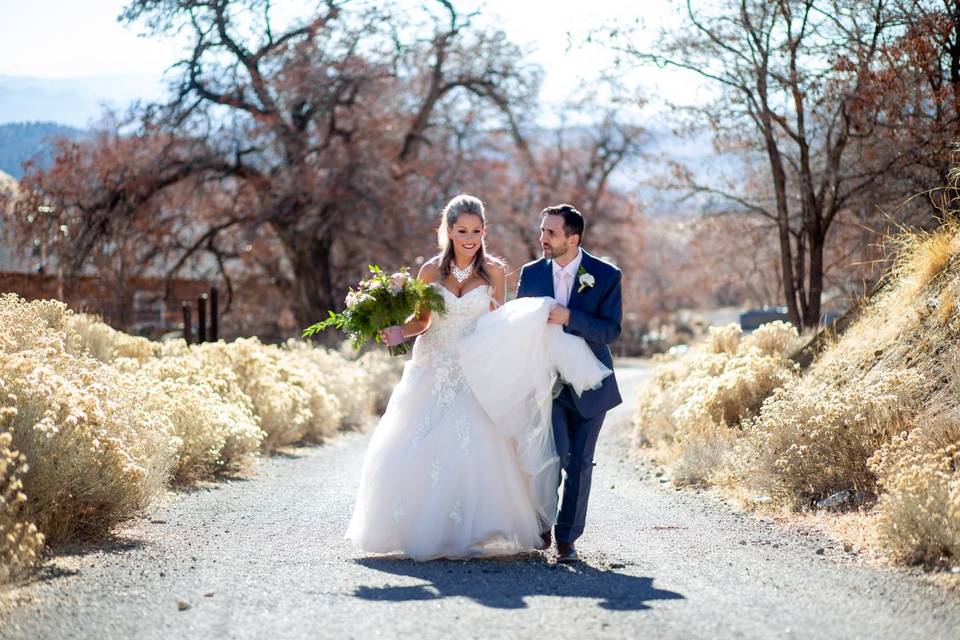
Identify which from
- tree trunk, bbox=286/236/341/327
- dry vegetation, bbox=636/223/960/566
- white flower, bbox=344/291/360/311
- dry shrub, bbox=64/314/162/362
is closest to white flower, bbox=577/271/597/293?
white flower, bbox=344/291/360/311

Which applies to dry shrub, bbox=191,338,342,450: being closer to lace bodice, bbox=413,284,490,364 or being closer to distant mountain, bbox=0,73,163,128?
lace bodice, bbox=413,284,490,364

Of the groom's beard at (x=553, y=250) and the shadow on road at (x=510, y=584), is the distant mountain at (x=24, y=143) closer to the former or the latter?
the groom's beard at (x=553, y=250)

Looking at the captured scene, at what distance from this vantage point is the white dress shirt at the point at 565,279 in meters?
7.84

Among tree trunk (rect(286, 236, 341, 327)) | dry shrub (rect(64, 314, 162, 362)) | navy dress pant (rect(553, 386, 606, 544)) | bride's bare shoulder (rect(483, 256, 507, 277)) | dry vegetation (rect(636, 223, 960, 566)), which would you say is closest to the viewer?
dry vegetation (rect(636, 223, 960, 566))

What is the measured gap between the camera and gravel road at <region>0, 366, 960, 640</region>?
559cm

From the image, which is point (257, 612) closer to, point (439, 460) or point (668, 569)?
point (439, 460)

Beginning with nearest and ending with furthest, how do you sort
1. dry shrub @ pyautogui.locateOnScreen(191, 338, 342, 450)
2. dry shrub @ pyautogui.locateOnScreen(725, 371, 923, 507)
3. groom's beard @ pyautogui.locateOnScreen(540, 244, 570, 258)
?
groom's beard @ pyautogui.locateOnScreen(540, 244, 570, 258)
dry shrub @ pyautogui.locateOnScreen(725, 371, 923, 507)
dry shrub @ pyautogui.locateOnScreen(191, 338, 342, 450)

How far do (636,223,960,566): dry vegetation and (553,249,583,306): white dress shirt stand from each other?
7.95ft

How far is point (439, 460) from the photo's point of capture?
7582mm

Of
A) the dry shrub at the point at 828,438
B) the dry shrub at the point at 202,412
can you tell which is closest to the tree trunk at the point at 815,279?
the dry shrub at the point at 828,438

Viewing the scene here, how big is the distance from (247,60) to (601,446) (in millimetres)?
17763

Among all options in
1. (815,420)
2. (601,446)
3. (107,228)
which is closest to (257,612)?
(815,420)

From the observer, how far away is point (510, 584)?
662 centimetres

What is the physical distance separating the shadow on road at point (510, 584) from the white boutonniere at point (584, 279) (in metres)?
1.83
